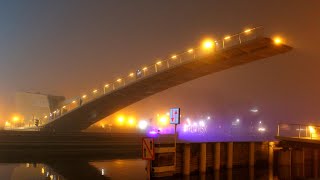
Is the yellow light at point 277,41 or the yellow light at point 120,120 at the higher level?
the yellow light at point 277,41

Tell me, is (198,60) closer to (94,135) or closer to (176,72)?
(176,72)

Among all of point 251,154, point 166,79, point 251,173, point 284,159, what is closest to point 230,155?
point 251,173

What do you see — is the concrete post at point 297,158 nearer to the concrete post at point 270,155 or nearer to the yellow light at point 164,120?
the concrete post at point 270,155

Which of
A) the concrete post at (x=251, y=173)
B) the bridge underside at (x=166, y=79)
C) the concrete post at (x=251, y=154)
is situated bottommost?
the concrete post at (x=251, y=173)

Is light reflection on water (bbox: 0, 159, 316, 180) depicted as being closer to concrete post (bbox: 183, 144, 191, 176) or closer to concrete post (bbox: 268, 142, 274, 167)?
concrete post (bbox: 183, 144, 191, 176)

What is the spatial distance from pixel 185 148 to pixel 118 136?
21345 millimetres

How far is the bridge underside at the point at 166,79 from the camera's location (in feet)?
95.0

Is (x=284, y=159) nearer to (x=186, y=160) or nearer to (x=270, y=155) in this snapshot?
(x=270, y=155)

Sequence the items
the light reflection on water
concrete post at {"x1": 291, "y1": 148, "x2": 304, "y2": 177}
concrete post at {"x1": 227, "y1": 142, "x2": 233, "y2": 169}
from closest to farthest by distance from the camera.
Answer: the light reflection on water → concrete post at {"x1": 227, "y1": 142, "x2": 233, "y2": 169} → concrete post at {"x1": 291, "y1": 148, "x2": 304, "y2": 177}

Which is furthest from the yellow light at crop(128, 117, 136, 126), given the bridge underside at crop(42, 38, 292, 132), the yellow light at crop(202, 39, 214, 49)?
the yellow light at crop(202, 39, 214, 49)

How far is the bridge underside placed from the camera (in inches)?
1141

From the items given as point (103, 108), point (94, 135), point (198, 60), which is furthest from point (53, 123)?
point (198, 60)

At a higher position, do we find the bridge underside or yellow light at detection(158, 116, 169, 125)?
the bridge underside

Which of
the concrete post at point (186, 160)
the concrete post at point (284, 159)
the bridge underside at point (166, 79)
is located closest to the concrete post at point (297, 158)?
the concrete post at point (284, 159)
